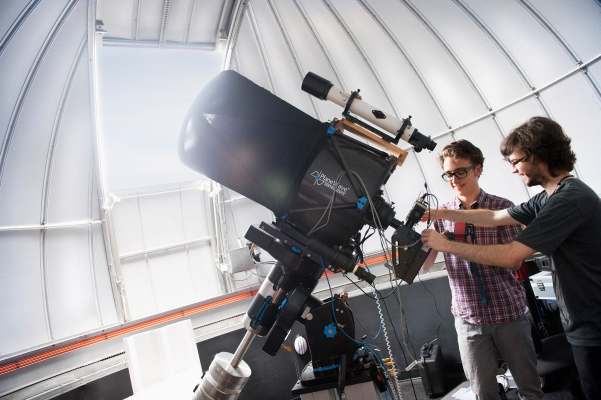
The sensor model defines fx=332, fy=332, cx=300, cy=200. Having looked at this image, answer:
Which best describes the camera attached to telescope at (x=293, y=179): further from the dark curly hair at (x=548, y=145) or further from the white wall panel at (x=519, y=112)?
the white wall panel at (x=519, y=112)

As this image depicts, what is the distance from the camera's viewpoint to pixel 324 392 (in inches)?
63.6

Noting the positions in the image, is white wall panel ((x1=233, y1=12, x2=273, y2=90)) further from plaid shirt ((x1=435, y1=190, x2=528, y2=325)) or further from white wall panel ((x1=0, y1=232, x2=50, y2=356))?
plaid shirt ((x1=435, y1=190, x2=528, y2=325))

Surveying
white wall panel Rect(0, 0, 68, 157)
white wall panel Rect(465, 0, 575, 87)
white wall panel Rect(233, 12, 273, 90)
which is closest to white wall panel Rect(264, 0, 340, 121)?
white wall panel Rect(233, 12, 273, 90)

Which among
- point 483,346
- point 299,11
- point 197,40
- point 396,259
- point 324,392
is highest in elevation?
point 197,40

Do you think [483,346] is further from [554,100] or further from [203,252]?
[203,252]

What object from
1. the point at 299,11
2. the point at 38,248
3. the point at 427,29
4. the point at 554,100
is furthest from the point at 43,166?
the point at 554,100

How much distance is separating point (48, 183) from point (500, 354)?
7747 millimetres

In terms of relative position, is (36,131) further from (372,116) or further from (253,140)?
(372,116)

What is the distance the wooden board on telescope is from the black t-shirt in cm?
74

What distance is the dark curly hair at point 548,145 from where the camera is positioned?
1734 mm

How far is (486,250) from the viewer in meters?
1.76

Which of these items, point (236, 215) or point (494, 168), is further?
point (236, 215)

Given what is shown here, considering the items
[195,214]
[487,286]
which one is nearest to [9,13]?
[195,214]

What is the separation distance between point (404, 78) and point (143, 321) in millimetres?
6590
